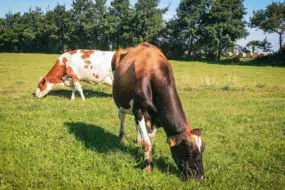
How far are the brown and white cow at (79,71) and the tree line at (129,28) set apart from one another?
145 ft

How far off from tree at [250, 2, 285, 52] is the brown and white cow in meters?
49.8

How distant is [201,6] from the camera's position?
60.7m

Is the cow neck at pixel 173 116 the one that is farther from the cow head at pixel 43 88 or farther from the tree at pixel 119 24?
the tree at pixel 119 24

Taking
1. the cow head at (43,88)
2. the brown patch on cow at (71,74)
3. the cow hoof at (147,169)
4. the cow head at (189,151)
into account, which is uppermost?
the brown patch on cow at (71,74)

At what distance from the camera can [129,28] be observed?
69.0 m

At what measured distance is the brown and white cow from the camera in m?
13.6

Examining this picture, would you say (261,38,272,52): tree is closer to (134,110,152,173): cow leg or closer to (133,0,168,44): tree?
(133,0,168,44): tree

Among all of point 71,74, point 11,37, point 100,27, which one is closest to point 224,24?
point 100,27

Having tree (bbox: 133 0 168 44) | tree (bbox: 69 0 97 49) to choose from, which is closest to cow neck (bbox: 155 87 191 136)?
tree (bbox: 133 0 168 44)

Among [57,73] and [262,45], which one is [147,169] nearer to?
[57,73]

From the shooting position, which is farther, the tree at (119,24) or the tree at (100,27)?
the tree at (100,27)

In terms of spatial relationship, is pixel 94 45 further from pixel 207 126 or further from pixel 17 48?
pixel 207 126

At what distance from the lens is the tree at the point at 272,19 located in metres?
52.9

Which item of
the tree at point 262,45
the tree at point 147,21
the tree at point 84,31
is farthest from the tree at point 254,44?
the tree at point 84,31
